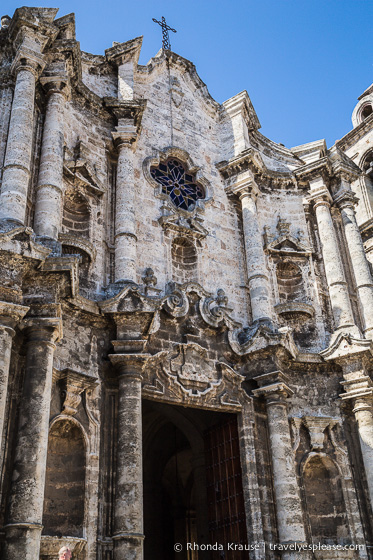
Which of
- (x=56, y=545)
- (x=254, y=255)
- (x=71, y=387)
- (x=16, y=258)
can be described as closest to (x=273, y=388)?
(x=254, y=255)

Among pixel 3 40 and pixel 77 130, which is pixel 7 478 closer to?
pixel 77 130

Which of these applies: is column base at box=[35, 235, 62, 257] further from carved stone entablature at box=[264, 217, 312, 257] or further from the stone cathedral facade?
carved stone entablature at box=[264, 217, 312, 257]

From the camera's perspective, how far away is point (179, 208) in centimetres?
1412

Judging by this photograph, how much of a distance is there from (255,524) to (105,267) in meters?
5.75

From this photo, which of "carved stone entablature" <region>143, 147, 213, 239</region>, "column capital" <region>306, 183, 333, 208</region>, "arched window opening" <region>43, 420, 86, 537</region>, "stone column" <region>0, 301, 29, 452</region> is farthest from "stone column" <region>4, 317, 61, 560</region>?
"column capital" <region>306, 183, 333, 208</region>

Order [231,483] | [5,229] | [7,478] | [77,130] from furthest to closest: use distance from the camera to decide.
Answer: [77,130]
[231,483]
[5,229]
[7,478]

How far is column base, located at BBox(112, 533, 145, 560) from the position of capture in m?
9.02

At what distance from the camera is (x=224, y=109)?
1684 cm

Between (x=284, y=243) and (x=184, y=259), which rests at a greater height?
(x=284, y=243)

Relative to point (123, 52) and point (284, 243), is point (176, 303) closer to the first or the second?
point (284, 243)

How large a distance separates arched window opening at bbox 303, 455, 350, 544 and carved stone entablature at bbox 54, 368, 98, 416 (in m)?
5.40

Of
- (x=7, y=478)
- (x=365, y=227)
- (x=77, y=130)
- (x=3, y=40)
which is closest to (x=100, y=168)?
(x=77, y=130)

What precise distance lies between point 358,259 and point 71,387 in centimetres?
861

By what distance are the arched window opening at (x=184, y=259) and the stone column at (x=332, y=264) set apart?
355 centimetres
